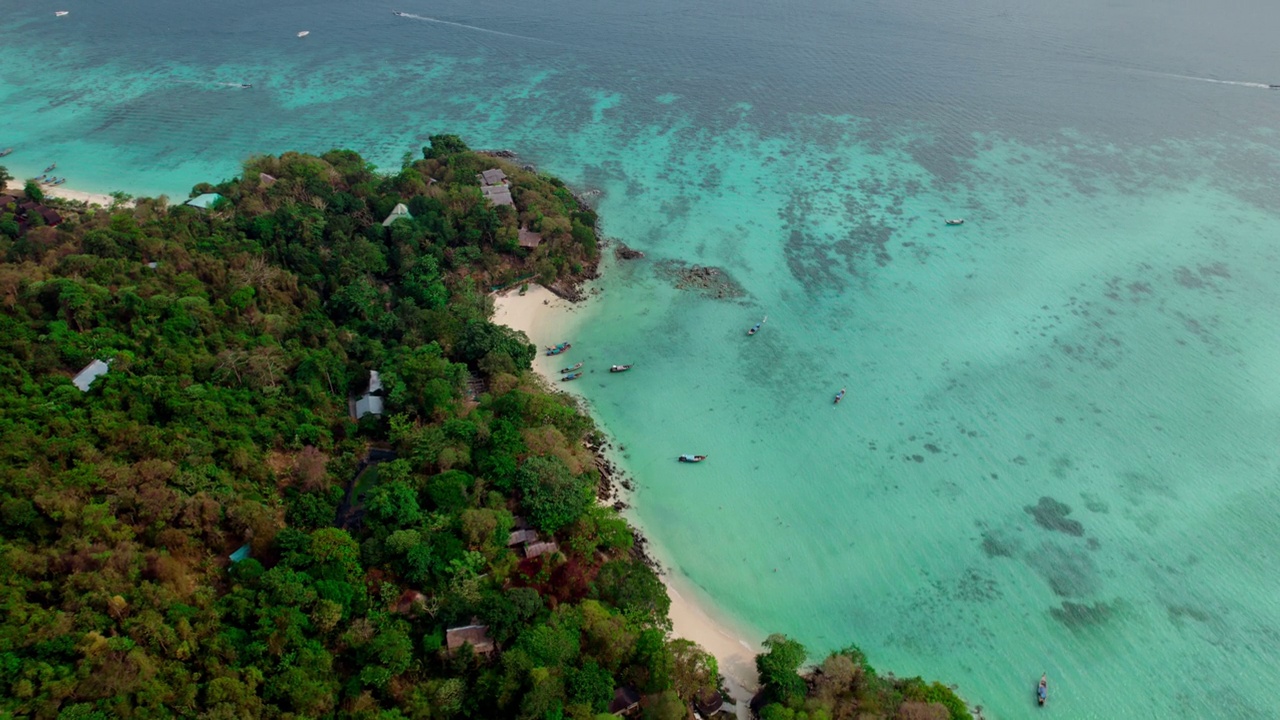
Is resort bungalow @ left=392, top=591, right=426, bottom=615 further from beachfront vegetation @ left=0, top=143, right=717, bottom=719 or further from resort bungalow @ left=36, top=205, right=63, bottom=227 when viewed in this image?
resort bungalow @ left=36, top=205, right=63, bottom=227

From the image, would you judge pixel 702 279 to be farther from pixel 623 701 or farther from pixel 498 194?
pixel 623 701

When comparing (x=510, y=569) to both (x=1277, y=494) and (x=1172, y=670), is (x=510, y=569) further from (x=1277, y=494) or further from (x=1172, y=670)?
(x=1277, y=494)

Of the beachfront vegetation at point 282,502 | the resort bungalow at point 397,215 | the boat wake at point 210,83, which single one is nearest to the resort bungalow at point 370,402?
the beachfront vegetation at point 282,502

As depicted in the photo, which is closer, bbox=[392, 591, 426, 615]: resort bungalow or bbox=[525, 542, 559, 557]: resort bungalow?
bbox=[392, 591, 426, 615]: resort bungalow

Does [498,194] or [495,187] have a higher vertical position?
[495,187]

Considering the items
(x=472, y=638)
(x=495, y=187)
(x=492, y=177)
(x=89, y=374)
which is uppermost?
(x=492, y=177)

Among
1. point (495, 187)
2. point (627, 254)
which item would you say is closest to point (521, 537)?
point (627, 254)

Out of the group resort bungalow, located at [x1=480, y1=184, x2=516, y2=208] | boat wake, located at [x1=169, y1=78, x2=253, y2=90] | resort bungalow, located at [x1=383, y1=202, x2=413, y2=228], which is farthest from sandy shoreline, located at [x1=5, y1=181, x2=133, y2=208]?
resort bungalow, located at [x1=480, y1=184, x2=516, y2=208]
